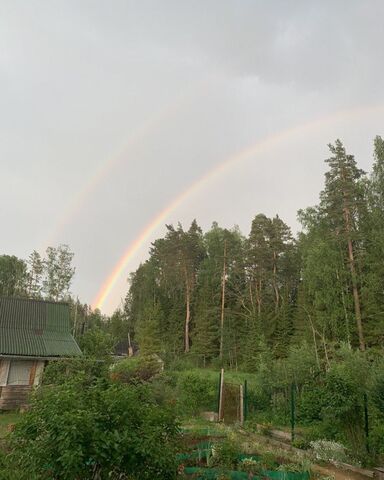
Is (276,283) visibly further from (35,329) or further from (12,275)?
(12,275)

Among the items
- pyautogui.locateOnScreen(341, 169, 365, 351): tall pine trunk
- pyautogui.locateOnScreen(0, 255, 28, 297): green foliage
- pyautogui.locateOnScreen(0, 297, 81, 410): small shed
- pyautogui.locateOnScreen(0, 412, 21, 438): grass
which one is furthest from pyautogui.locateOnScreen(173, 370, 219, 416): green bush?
pyautogui.locateOnScreen(0, 255, 28, 297): green foliage

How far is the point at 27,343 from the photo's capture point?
63.3 feet

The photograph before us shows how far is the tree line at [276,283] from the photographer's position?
2553 centimetres

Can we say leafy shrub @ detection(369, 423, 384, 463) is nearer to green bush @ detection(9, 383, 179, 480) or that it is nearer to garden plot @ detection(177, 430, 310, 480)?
garden plot @ detection(177, 430, 310, 480)

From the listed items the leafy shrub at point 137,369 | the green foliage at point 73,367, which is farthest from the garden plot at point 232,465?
the leafy shrub at point 137,369

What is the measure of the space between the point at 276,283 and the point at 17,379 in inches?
1150

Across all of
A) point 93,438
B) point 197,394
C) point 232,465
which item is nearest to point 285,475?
point 232,465

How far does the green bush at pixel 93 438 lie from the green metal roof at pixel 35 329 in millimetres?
15353

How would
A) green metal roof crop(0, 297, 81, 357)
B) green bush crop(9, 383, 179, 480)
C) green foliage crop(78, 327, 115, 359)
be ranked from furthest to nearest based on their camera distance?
green foliage crop(78, 327, 115, 359) → green metal roof crop(0, 297, 81, 357) → green bush crop(9, 383, 179, 480)

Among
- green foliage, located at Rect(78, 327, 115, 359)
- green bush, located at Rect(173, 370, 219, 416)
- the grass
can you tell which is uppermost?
green foliage, located at Rect(78, 327, 115, 359)

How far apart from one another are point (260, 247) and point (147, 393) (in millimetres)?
37438

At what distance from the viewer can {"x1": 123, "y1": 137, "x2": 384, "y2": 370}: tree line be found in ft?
83.8

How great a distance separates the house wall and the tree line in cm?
1374

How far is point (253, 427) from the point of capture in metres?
13.4
